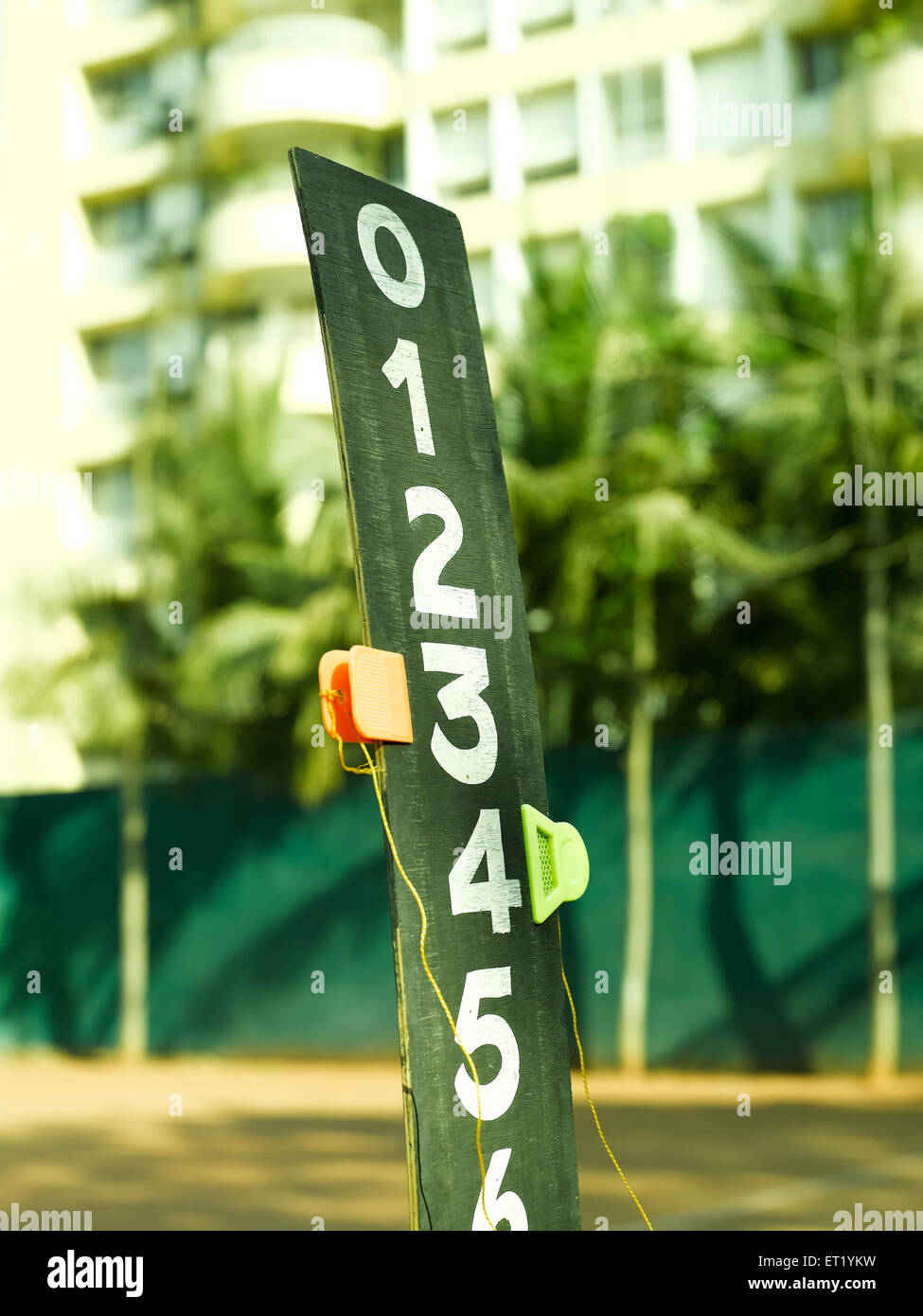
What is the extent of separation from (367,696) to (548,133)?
2231 cm

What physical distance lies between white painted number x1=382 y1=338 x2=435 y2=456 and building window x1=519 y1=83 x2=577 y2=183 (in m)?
21.4

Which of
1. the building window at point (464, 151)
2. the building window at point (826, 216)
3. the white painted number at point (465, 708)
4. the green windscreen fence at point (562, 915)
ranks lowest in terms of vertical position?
the green windscreen fence at point (562, 915)

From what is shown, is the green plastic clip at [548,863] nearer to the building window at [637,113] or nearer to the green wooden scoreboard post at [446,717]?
the green wooden scoreboard post at [446,717]

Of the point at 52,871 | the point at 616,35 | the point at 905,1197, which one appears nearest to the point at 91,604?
the point at 52,871

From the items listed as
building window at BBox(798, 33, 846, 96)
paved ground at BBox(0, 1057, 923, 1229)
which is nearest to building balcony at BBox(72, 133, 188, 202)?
building window at BBox(798, 33, 846, 96)

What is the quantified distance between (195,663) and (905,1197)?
29.7 feet

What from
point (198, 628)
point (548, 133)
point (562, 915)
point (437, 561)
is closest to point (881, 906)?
point (562, 915)

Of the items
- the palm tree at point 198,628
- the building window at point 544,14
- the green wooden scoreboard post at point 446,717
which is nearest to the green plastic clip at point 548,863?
the green wooden scoreboard post at point 446,717

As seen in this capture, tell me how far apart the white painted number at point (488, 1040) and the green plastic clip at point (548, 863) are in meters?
0.17

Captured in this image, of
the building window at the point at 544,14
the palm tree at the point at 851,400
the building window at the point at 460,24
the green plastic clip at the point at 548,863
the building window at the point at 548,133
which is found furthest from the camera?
the building window at the point at 460,24

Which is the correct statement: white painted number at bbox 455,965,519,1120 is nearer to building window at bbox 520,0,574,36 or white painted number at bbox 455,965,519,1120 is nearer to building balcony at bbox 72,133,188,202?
building window at bbox 520,0,574,36

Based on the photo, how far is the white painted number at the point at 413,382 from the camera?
2.57 m

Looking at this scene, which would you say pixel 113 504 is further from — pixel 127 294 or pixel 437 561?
pixel 437 561
